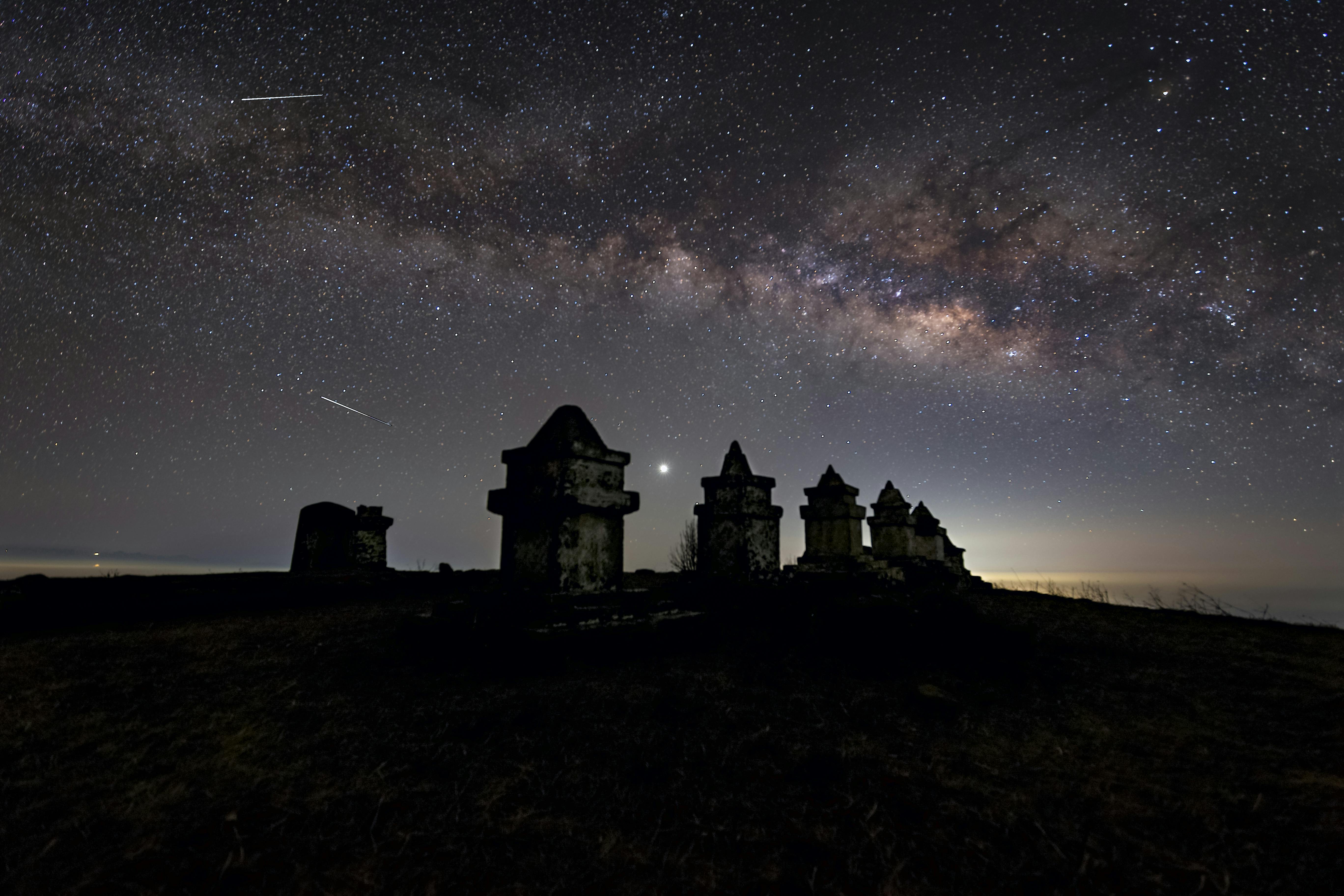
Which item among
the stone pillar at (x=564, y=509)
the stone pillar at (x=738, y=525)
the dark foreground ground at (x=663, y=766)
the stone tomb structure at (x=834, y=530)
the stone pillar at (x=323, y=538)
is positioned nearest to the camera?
the dark foreground ground at (x=663, y=766)

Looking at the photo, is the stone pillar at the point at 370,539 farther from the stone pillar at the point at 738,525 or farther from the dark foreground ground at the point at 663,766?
the stone pillar at the point at 738,525

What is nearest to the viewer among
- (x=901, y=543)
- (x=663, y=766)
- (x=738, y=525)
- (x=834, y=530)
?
(x=663, y=766)

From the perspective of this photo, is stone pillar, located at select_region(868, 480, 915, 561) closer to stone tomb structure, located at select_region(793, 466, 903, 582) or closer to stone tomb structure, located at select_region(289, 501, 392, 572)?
stone tomb structure, located at select_region(793, 466, 903, 582)

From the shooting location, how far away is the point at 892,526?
542 inches

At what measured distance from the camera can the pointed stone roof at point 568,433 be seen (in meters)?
6.74

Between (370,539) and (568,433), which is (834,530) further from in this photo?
(370,539)

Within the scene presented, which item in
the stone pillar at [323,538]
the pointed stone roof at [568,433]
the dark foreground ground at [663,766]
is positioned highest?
the pointed stone roof at [568,433]

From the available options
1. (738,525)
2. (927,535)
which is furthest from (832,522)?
(927,535)

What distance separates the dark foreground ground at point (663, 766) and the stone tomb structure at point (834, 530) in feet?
12.5

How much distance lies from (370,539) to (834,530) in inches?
384

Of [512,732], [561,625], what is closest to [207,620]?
[561,625]

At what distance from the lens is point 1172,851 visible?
3.18 metres

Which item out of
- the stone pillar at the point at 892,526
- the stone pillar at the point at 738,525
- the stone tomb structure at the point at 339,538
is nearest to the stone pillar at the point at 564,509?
the stone pillar at the point at 738,525

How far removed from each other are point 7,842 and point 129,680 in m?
2.62
